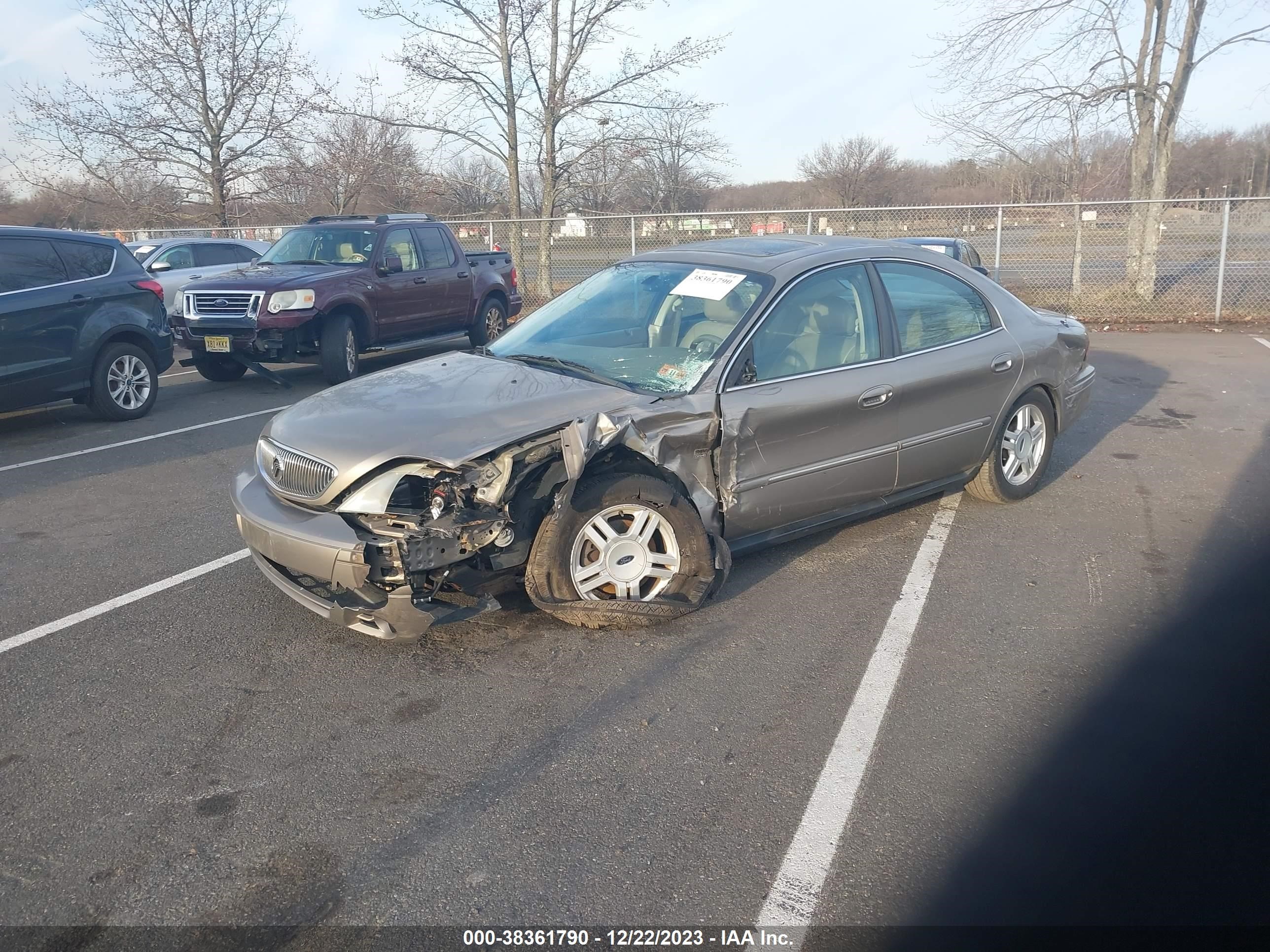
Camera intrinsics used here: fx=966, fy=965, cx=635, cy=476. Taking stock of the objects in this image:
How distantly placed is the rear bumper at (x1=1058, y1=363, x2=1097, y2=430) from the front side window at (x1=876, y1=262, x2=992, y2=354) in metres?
0.95

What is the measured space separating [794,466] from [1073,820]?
7.13ft

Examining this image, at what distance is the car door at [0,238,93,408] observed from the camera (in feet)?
26.3

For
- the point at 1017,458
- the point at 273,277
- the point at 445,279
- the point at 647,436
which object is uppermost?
the point at 273,277

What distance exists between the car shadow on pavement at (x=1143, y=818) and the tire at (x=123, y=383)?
852 centimetres

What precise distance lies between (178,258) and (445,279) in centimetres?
627

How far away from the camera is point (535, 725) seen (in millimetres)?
3570

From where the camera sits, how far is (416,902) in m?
2.64

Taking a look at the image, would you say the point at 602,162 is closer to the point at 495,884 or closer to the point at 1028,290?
the point at 1028,290

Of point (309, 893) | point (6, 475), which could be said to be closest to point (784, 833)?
point (309, 893)

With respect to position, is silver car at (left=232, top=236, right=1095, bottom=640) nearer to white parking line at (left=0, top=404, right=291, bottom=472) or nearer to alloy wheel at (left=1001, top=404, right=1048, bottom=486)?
alloy wheel at (left=1001, top=404, right=1048, bottom=486)

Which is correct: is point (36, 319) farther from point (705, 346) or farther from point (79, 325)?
point (705, 346)

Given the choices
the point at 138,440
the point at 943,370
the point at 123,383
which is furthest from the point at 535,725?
the point at 123,383

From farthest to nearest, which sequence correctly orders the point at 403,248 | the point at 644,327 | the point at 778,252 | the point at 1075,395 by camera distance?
1. the point at 403,248
2. the point at 1075,395
3. the point at 778,252
4. the point at 644,327

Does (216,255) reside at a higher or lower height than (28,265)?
higher
